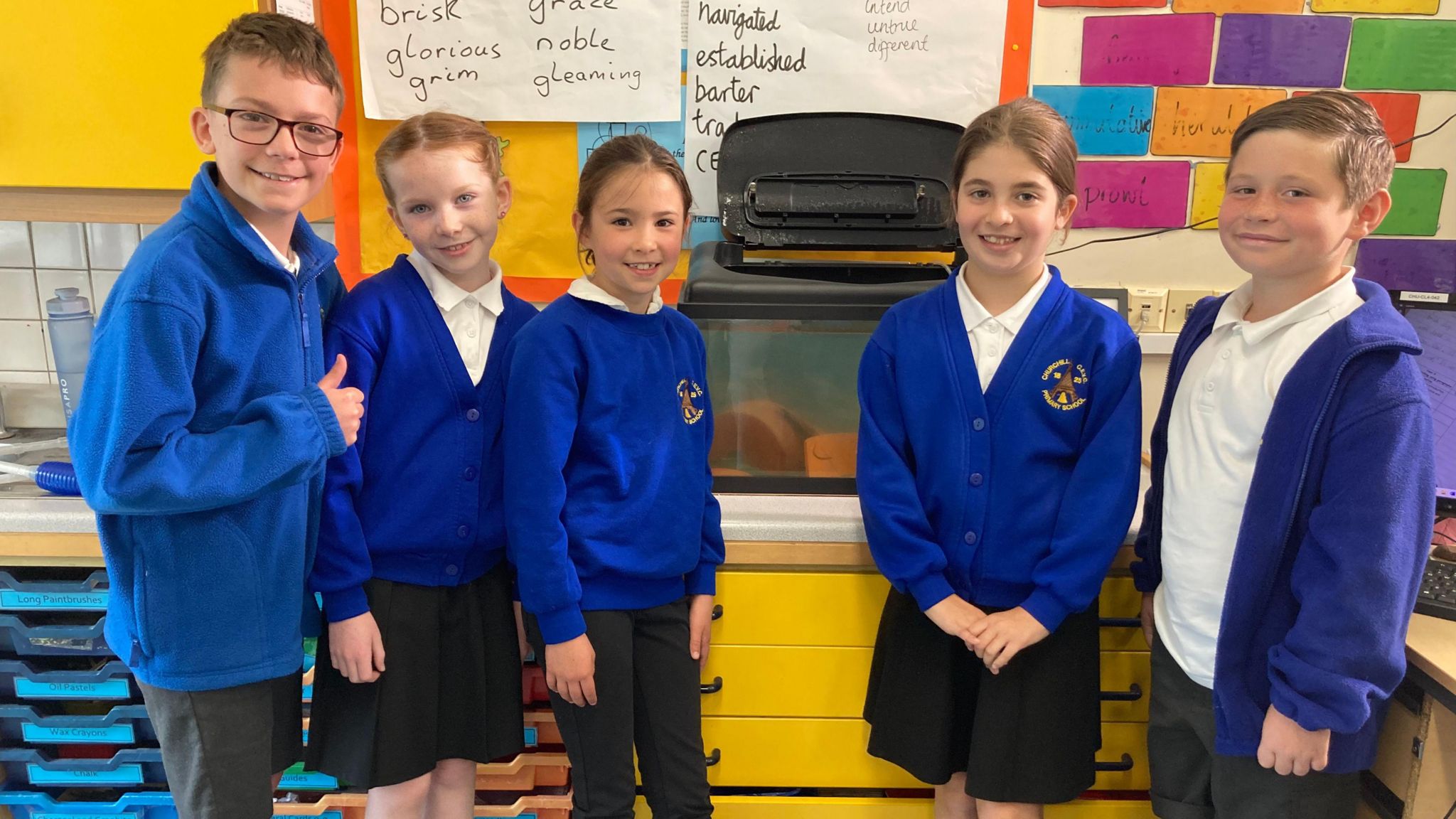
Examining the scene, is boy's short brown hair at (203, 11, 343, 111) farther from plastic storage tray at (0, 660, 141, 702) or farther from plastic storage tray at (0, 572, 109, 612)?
plastic storage tray at (0, 660, 141, 702)

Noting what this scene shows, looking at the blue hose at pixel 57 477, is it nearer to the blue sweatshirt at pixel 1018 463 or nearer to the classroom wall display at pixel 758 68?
the classroom wall display at pixel 758 68

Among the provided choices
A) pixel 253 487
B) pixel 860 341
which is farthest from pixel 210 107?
pixel 860 341

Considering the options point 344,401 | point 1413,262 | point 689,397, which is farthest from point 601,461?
point 1413,262

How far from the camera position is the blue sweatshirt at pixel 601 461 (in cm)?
102

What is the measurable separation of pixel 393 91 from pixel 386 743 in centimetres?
110

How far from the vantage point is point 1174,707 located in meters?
1.04

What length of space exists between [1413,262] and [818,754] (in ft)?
4.38

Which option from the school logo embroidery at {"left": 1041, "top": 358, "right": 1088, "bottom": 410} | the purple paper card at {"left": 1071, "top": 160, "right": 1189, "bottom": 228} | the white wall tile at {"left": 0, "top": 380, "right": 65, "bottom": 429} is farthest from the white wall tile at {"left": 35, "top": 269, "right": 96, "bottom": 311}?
the purple paper card at {"left": 1071, "top": 160, "right": 1189, "bottom": 228}

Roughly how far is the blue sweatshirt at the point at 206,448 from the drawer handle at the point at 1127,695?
1036 millimetres

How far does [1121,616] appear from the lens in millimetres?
1267

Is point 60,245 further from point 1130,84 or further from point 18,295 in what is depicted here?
point 1130,84

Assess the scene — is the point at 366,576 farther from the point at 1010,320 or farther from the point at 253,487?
the point at 1010,320

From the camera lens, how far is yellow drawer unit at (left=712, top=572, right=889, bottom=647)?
1.27m

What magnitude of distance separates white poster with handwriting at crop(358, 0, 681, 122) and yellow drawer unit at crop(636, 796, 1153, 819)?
1117mm
